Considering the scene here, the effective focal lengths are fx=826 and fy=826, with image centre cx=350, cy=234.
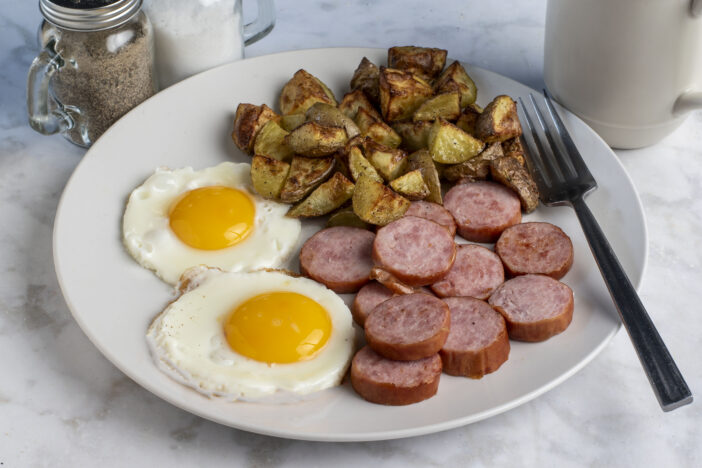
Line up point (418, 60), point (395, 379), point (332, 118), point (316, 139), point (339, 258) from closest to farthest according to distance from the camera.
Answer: point (395, 379)
point (339, 258)
point (316, 139)
point (332, 118)
point (418, 60)

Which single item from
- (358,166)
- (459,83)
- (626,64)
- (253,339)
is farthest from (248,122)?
(626,64)

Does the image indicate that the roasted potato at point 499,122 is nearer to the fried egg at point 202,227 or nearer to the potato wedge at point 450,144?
the potato wedge at point 450,144

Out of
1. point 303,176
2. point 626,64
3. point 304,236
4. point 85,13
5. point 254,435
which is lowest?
point 254,435

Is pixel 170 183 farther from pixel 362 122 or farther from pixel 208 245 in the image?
pixel 362 122

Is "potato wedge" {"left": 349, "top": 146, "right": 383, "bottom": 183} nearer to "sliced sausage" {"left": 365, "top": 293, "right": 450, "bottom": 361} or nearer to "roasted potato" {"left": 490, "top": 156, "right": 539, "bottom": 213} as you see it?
"roasted potato" {"left": 490, "top": 156, "right": 539, "bottom": 213}

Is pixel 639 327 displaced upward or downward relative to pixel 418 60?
downward

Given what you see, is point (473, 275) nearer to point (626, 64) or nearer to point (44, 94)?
point (626, 64)

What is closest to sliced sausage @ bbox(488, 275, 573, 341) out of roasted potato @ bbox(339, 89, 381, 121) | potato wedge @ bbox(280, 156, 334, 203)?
potato wedge @ bbox(280, 156, 334, 203)

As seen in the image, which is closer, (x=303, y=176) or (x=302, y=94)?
(x=303, y=176)
